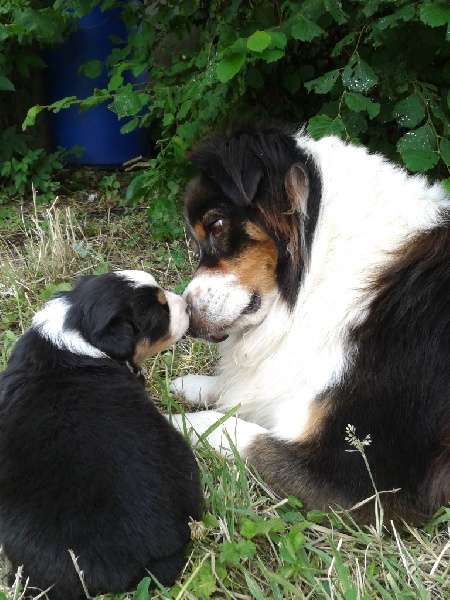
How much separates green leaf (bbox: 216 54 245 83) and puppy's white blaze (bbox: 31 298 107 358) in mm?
1538

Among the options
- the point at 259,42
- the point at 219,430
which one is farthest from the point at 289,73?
the point at 219,430

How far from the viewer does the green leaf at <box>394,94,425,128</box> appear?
362 cm

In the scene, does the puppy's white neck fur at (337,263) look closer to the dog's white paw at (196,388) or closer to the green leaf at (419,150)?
the dog's white paw at (196,388)

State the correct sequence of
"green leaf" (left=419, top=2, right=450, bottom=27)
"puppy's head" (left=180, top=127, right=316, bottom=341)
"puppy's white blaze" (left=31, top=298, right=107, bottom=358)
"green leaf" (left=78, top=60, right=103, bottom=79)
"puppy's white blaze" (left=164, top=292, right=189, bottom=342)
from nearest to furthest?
"puppy's white blaze" (left=31, top=298, right=107, bottom=358)
"puppy's head" (left=180, top=127, right=316, bottom=341)
"puppy's white blaze" (left=164, top=292, right=189, bottom=342)
"green leaf" (left=419, top=2, right=450, bottom=27)
"green leaf" (left=78, top=60, right=103, bottom=79)

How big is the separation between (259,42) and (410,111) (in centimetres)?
88

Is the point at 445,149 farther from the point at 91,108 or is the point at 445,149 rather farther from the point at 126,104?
the point at 91,108

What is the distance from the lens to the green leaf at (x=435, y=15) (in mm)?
3129

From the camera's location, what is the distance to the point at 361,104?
3582mm

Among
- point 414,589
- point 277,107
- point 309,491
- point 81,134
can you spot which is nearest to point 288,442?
point 309,491

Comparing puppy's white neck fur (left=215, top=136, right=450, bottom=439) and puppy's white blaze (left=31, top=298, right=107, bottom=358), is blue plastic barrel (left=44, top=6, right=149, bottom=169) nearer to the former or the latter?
puppy's white neck fur (left=215, top=136, right=450, bottom=439)

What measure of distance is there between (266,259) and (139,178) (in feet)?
7.59

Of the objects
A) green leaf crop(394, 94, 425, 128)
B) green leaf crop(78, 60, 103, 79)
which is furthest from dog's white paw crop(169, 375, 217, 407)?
green leaf crop(78, 60, 103, 79)

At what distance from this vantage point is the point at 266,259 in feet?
8.80

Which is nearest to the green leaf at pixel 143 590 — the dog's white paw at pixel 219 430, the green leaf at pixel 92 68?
the dog's white paw at pixel 219 430
